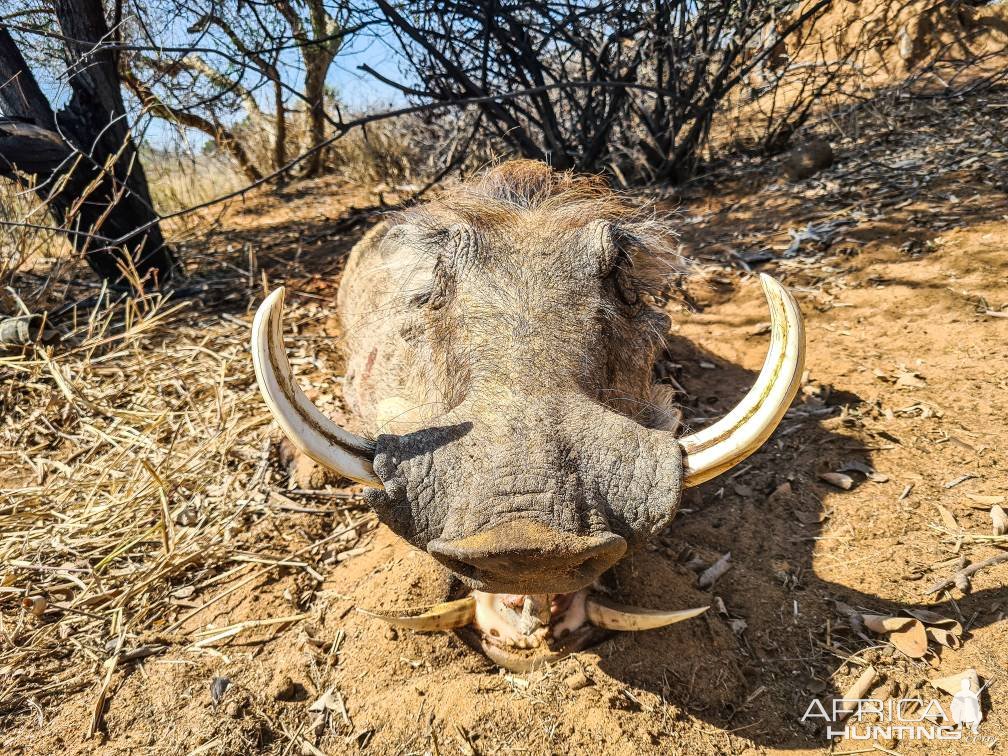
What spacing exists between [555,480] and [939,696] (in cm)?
127

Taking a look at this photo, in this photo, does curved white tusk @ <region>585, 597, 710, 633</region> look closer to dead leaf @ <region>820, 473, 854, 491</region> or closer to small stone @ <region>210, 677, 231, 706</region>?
dead leaf @ <region>820, 473, 854, 491</region>

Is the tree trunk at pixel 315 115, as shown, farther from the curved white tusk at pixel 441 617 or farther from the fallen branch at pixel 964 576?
the fallen branch at pixel 964 576

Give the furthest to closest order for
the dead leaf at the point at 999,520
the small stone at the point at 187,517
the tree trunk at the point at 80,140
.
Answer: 1. the tree trunk at the point at 80,140
2. the small stone at the point at 187,517
3. the dead leaf at the point at 999,520

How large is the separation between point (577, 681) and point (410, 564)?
0.74m

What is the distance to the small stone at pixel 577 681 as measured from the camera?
1.79m

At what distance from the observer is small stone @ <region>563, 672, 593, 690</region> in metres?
1.79

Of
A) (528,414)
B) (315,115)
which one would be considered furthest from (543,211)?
(315,115)

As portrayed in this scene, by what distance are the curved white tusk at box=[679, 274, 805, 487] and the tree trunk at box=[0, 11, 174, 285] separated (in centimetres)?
380

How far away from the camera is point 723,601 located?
2064 millimetres

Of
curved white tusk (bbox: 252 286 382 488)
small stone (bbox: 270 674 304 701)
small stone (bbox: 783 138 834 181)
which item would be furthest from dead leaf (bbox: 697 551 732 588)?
small stone (bbox: 783 138 834 181)

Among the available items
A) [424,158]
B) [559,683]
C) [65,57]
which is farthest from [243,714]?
[424,158]

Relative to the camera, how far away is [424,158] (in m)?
7.46

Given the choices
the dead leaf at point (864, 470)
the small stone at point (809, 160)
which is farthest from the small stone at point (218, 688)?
the small stone at point (809, 160)

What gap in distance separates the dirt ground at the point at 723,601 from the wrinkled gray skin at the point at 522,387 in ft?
1.82
